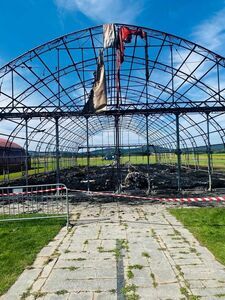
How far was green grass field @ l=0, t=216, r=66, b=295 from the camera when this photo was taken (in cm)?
633

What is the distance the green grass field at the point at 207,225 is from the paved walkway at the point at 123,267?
209 millimetres

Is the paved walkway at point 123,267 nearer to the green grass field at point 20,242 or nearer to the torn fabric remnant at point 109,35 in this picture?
the green grass field at point 20,242

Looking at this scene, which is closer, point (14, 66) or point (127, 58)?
point (14, 66)

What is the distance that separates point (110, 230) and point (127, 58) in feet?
33.0

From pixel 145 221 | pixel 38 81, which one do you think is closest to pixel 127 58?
pixel 38 81

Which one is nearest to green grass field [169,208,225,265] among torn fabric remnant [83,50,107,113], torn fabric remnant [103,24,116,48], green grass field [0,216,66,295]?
green grass field [0,216,66,295]

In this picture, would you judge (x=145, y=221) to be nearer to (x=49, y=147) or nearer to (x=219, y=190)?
(x=219, y=190)

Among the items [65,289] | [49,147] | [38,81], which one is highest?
[38,81]

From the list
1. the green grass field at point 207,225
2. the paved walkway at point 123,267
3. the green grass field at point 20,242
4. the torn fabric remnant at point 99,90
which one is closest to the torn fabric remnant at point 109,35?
the torn fabric remnant at point 99,90

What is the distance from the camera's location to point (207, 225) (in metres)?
9.80

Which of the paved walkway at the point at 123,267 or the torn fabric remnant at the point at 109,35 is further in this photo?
the torn fabric remnant at the point at 109,35

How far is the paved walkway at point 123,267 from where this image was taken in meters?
5.32

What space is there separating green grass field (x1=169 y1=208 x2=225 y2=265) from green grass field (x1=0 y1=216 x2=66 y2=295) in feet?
11.5

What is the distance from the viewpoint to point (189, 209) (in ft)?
41.4
